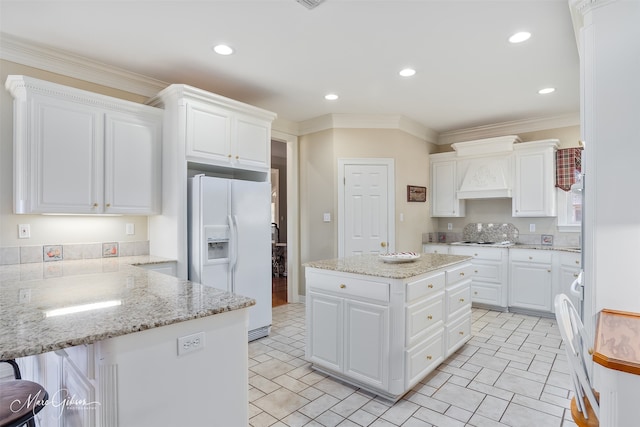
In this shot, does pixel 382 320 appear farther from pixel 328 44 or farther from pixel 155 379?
pixel 328 44

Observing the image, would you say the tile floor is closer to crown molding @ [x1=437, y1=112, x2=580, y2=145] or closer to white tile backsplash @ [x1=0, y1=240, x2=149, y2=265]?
white tile backsplash @ [x1=0, y1=240, x2=149, y2=265]

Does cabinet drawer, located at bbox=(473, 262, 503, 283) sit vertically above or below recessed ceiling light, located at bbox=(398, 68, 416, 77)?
below

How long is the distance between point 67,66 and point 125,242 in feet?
5.27

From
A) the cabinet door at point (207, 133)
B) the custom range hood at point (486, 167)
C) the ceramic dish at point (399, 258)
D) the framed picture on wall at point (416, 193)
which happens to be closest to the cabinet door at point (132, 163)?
the cabinet door at point (207, 133)

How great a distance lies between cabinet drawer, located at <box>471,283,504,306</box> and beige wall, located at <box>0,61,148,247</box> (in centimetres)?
421

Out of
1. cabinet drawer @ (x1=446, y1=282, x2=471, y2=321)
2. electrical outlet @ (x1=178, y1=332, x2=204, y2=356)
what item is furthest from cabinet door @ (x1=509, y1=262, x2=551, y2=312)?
electrical outlet @ (x1=178, y1=332, x2=204, y2=356)

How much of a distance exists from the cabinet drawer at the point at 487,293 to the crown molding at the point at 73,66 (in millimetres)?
4601

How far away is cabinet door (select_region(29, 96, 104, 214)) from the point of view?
8.25ft

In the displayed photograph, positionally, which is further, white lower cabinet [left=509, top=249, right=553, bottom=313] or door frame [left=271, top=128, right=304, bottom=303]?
door frame [left=271, top=128, right=304, bottom=303]

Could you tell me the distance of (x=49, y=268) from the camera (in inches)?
98.5

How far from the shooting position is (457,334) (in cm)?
300

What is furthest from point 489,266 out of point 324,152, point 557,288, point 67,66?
point 67,66

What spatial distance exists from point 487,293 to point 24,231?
5.10 metres

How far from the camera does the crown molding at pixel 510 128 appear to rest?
15.0 feet
